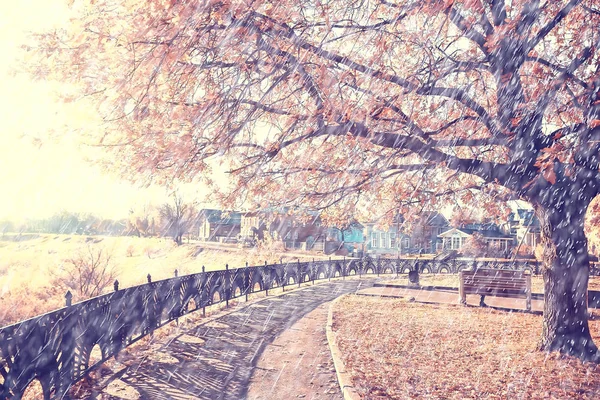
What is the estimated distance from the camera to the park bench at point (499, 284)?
12.9m

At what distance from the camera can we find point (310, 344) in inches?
374

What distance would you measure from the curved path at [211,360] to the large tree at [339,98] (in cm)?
286

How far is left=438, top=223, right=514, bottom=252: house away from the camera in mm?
58625

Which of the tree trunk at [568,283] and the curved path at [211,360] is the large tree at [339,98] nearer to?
the tree trunk at [568,283]

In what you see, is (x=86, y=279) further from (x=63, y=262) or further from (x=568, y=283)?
(x=568, y=283)

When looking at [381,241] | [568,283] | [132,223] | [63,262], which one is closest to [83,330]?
[568,283]

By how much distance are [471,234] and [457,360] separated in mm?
56119

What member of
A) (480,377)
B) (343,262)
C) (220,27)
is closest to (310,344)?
Result: (480,377)

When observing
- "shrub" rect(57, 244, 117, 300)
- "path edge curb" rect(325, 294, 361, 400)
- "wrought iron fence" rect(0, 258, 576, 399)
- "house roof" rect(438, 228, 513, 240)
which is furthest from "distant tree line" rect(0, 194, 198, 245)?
"path edge curb" rect(325, 294, 361, 400)

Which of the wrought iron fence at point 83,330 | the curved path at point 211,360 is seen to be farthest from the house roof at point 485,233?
the wrought iron fence at point 83,330

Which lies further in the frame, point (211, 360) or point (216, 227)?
point (216, 227)

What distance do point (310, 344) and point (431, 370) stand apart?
10.0 ft

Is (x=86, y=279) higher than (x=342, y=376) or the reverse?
the reverse

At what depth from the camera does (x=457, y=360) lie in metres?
7.61
